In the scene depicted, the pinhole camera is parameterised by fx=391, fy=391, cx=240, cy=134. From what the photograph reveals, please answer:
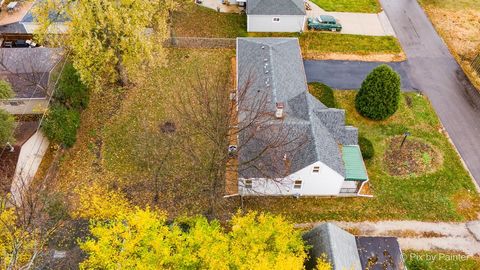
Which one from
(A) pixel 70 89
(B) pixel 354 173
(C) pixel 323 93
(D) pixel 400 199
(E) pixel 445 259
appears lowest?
(E) pixel 445 259

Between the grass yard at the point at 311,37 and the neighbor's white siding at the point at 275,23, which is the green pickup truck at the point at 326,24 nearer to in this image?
the grass yard at the point at 311,37

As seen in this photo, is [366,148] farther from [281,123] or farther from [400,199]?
[281,123]

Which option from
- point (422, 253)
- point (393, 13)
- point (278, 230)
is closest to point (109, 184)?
point (278, 230)

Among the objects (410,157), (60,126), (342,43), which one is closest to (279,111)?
(410,157)

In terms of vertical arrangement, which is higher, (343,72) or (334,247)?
(334,247)

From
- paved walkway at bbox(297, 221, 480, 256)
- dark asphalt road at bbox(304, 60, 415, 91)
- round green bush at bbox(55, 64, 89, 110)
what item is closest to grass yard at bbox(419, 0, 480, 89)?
dark asphalt road at bbox(304, 60, 415, 91)

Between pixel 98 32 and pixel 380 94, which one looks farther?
pixel 380 94
